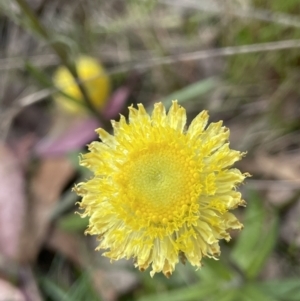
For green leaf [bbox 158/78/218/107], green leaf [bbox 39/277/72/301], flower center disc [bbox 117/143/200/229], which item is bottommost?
flower center disc [bbox 117/143/200/229]

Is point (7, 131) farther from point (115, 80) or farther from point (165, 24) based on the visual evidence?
point (165, 24)

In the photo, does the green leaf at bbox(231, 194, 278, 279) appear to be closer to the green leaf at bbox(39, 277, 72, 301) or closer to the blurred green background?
the blurred green background

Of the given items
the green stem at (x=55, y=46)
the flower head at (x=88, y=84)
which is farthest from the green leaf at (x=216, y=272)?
the flower head at (x=88, y=84)

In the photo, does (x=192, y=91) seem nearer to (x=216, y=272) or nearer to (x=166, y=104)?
(x=166, y=104)

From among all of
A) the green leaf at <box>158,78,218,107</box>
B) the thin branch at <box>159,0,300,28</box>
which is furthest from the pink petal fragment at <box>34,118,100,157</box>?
the thin branch at <box>159,0,300,28</box>

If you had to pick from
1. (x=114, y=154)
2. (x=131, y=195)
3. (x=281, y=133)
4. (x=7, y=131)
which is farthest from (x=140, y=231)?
(x=7, y=131)
